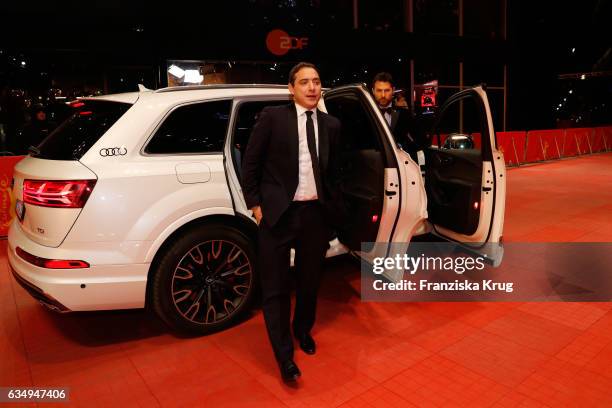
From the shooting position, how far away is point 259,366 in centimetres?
291

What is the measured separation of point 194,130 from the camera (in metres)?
3.21

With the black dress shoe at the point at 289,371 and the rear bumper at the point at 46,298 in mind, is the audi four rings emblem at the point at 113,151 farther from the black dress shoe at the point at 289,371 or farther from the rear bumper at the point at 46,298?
the black dress shoe at the point at 289,371

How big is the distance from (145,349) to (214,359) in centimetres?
53

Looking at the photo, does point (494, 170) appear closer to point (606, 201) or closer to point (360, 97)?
point (360, 97)

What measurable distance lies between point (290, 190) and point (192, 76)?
398 inches

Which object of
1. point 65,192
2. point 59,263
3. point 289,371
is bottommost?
point 289,371

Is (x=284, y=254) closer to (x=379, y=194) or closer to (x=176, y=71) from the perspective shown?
(x=379, y=194)

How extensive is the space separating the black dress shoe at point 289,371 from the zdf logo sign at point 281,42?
→ 11.0 m

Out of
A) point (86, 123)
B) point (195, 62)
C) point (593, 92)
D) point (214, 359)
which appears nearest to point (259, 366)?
point (214, 359)

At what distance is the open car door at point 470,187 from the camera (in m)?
3.74

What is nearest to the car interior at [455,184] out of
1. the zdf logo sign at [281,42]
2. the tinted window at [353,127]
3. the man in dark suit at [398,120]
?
the man in dark suit at [398,120]

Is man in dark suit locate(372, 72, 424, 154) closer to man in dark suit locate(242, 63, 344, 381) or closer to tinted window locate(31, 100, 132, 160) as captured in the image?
man in dark suit locate(242, 63, 344, 381)

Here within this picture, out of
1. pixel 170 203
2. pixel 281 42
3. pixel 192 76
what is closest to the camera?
pixel 170 203

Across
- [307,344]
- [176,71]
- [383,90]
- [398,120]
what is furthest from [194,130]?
[176,71]
